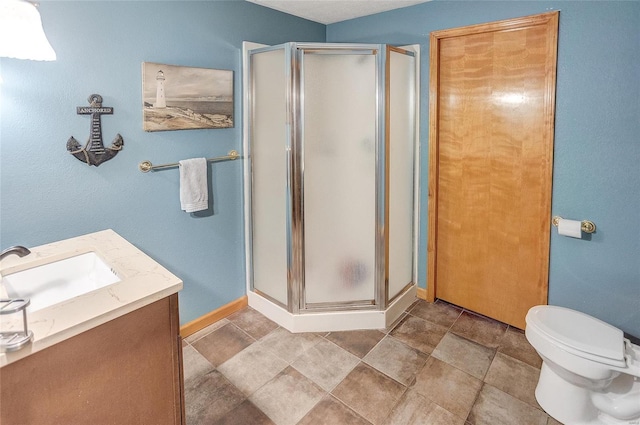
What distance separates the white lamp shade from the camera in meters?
1.28

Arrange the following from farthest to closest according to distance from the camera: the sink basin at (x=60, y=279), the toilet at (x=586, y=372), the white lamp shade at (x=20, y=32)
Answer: the toilet at (x=586, y=372), the sink basin at (x=60, y=279), the white lamp shade at (x=20, y=32)

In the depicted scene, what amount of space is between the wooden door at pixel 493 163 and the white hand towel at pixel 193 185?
5.36 feet

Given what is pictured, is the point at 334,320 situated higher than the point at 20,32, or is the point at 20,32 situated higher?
the point at 20,32

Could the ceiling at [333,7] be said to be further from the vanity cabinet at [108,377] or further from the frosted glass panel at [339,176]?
the vanity cabinet at [108,377]

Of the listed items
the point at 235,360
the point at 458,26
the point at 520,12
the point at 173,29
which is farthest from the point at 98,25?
the point at 520,12

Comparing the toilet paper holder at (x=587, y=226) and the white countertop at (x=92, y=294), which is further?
the toilet paper holder at (x=587, y=226)

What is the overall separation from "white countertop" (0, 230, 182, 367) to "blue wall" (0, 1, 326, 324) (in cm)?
27

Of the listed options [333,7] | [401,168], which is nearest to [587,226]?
[401,168]

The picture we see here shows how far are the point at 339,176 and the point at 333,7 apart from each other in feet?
4.36

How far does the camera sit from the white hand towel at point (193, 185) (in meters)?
2.21

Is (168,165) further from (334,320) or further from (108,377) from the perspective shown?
(334,320)

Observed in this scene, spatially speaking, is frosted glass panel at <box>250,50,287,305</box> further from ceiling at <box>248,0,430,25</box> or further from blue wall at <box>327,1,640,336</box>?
blue wall at <box>327,1,640,336</box>

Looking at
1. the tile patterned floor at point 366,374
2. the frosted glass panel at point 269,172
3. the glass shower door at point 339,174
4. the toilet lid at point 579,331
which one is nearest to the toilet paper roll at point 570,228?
the toilet lid at point 579,331

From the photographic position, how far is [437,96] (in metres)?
2.60
